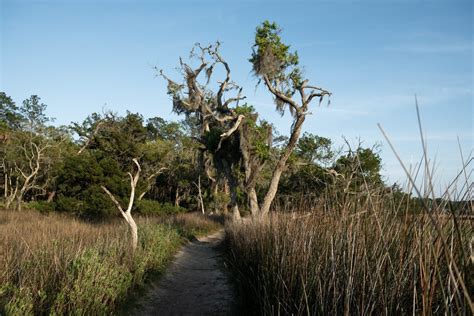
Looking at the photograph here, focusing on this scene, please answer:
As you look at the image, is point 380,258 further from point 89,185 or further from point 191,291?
point 89,185

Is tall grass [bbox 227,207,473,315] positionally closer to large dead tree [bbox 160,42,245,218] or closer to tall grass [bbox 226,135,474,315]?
tall grass [bbox 226,135,474,315]

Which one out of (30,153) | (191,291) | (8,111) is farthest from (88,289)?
(8,111)

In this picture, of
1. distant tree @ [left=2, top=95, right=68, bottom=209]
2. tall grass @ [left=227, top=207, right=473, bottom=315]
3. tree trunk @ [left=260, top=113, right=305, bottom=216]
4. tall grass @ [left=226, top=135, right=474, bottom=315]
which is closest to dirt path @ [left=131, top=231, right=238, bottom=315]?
tall grass @ [left=226, top=135, right=474, bottom=315]

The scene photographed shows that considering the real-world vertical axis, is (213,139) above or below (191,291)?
above

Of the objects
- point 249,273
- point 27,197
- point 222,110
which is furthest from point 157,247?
point 27,197

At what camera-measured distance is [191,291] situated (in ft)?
27.5

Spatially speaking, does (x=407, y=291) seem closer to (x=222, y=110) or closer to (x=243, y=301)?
(x=243, y=301)

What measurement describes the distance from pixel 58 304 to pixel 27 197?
36.7m

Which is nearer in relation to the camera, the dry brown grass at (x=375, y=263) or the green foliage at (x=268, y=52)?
the dry brown grass at (x=375, y=263)

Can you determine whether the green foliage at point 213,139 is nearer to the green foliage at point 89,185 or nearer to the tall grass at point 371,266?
the green foliage at point 89,185

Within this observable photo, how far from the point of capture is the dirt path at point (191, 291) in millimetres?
6879

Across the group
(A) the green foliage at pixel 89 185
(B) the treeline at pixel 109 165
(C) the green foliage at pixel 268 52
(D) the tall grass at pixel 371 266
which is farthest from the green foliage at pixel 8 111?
(D) the tall grass at pixel 371 266

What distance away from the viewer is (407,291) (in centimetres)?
237

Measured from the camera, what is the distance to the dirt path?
688 cm
